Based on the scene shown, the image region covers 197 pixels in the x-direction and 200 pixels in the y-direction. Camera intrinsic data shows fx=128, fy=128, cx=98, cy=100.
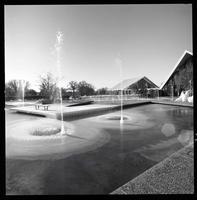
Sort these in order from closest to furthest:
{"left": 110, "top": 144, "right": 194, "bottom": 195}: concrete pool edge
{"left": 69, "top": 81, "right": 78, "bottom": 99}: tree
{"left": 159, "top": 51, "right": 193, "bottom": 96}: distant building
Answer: {"left": 110, "top": 144, "right": 194, "bottom": 195}: concrete pool edge < {"left": 159, "top": 51, "right": 193, "bottom": 96}: distant building < {"left": 69, "top": 81, "right": 78, "bottom": 99}: tree

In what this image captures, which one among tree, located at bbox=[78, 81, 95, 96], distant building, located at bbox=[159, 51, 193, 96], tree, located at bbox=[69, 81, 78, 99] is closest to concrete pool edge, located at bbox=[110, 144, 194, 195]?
distant building, located at bbox=[159, 51, 193, 96]

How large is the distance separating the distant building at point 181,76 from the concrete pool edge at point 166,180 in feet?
64.5

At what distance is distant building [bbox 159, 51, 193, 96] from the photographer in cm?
1926

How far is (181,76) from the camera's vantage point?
70.4 feet

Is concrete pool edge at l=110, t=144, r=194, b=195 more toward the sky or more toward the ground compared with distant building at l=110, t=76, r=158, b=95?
more toward the ground

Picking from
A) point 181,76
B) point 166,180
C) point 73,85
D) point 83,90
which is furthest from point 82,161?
point 83,90

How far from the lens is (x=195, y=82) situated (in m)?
1.31

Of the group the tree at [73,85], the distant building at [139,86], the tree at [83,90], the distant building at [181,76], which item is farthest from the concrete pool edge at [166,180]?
the tree at [83,90]

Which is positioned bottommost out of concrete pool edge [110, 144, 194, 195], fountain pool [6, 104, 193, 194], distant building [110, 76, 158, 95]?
fountain pool [6, 104, 193, 194]

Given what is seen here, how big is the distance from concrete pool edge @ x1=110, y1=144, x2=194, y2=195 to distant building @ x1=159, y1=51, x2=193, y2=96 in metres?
19.7

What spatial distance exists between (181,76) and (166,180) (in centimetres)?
2374

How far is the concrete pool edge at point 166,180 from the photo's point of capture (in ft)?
6.40

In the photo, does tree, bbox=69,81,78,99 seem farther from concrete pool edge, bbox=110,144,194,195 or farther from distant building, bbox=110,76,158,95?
concrete pool edge, bbox=110,144,194,195

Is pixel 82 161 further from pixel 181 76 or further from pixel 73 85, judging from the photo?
pixel 73 85
